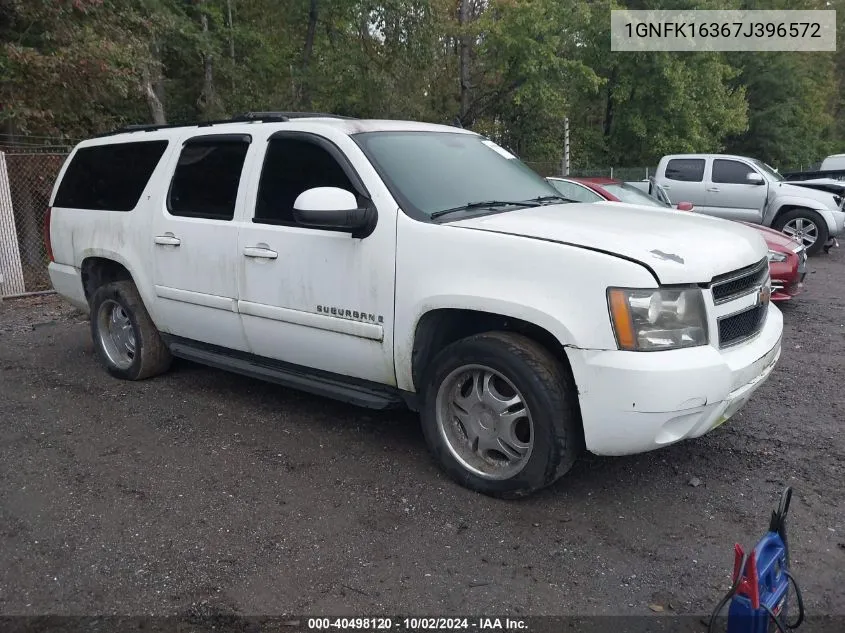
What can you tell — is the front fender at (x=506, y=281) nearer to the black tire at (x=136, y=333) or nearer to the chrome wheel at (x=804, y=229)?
the black tire at (x=136, y=333)

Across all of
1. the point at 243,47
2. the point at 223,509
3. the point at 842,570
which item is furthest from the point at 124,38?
the point at 842,570

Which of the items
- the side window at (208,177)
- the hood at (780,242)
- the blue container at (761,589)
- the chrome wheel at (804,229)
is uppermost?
the side window at (208,177)

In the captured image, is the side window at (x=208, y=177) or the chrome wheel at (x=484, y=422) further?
the side window at (x=208, y=177)

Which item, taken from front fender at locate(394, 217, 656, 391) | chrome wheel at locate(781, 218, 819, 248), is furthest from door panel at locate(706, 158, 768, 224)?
front fender at locate(394, 217, 656, 391)

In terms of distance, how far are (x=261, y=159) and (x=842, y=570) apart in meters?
3.70

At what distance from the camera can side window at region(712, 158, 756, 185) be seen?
45.9ft

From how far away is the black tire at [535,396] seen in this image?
333 cm

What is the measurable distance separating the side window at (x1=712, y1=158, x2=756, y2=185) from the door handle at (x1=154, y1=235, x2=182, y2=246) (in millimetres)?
12074

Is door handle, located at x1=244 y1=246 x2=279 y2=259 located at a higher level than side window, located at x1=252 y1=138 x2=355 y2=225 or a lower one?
lower

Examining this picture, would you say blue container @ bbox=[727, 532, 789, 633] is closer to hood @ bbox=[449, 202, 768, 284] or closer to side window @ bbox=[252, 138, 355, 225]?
hood @ bbox=[449, 202, 768, 284]

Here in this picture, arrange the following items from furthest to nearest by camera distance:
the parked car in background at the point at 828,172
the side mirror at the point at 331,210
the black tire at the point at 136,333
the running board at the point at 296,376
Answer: the parked car in background at the point at 828,172 < the black tire at the point at 136,333 < the running board at the point at 296,376 < the side mirror at the point at 331,210

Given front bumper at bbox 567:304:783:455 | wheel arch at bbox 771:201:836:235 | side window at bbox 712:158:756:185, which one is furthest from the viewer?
side window at bbox 712:158:756:185

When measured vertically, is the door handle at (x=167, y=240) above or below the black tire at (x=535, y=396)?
above

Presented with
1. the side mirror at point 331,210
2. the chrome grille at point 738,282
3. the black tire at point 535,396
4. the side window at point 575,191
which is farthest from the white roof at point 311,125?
the side window at point 575,191
